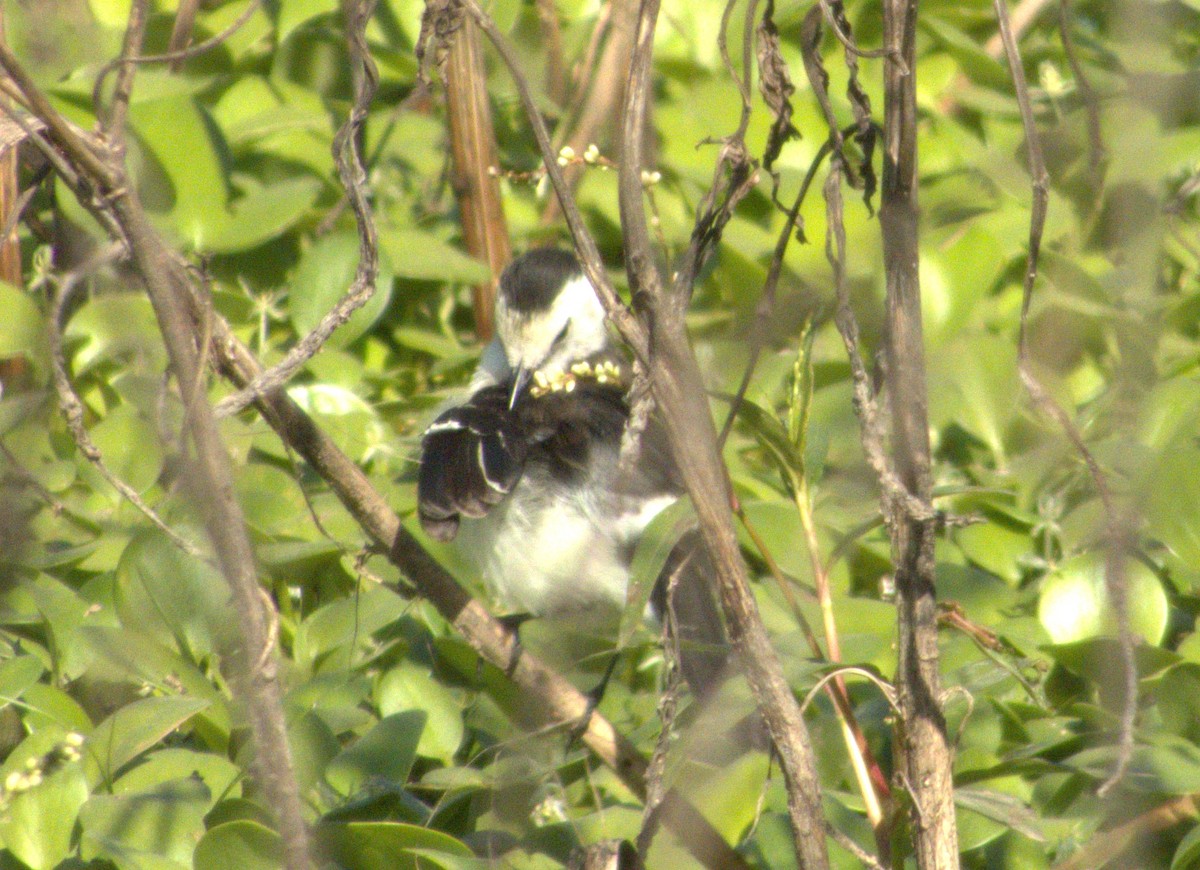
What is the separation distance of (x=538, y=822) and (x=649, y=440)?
74 cm

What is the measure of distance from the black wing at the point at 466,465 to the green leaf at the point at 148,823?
52 cm

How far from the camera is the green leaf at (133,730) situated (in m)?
2.02

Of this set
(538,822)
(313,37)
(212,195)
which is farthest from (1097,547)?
(313,37)

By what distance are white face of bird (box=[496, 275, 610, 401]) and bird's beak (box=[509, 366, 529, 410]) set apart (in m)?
0.07

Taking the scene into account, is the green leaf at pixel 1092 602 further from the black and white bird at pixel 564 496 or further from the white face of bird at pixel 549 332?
the white face of bird at pixel 549 332

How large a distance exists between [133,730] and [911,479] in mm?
1170

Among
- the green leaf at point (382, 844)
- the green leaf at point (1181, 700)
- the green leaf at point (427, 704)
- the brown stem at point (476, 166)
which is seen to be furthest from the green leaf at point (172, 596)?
the green leaf at point (1181, 700)

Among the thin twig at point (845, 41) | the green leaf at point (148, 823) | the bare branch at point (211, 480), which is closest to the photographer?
the bare branch at point (211, 480)

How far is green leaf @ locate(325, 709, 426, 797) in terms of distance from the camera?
208 cm

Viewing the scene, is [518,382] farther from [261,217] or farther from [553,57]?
[553,57]

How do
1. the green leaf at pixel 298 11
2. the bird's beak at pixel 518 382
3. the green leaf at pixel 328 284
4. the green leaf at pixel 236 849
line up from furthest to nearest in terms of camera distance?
the green leaf at pixel 298 11 < the green leaf at pixel 328 284 < the bird's beak at pixel 518 382 < the green leaf at pixel 236 849

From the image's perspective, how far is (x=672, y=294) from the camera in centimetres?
148

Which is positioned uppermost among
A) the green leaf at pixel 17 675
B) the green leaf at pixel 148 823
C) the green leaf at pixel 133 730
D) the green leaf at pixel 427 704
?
the green leaf at pixel 17 675

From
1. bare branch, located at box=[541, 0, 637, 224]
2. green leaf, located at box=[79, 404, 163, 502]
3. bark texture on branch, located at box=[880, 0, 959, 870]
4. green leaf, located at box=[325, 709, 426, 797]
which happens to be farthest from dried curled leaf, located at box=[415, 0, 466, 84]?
bare branch, located at box=[541, 0, 637, 224]
